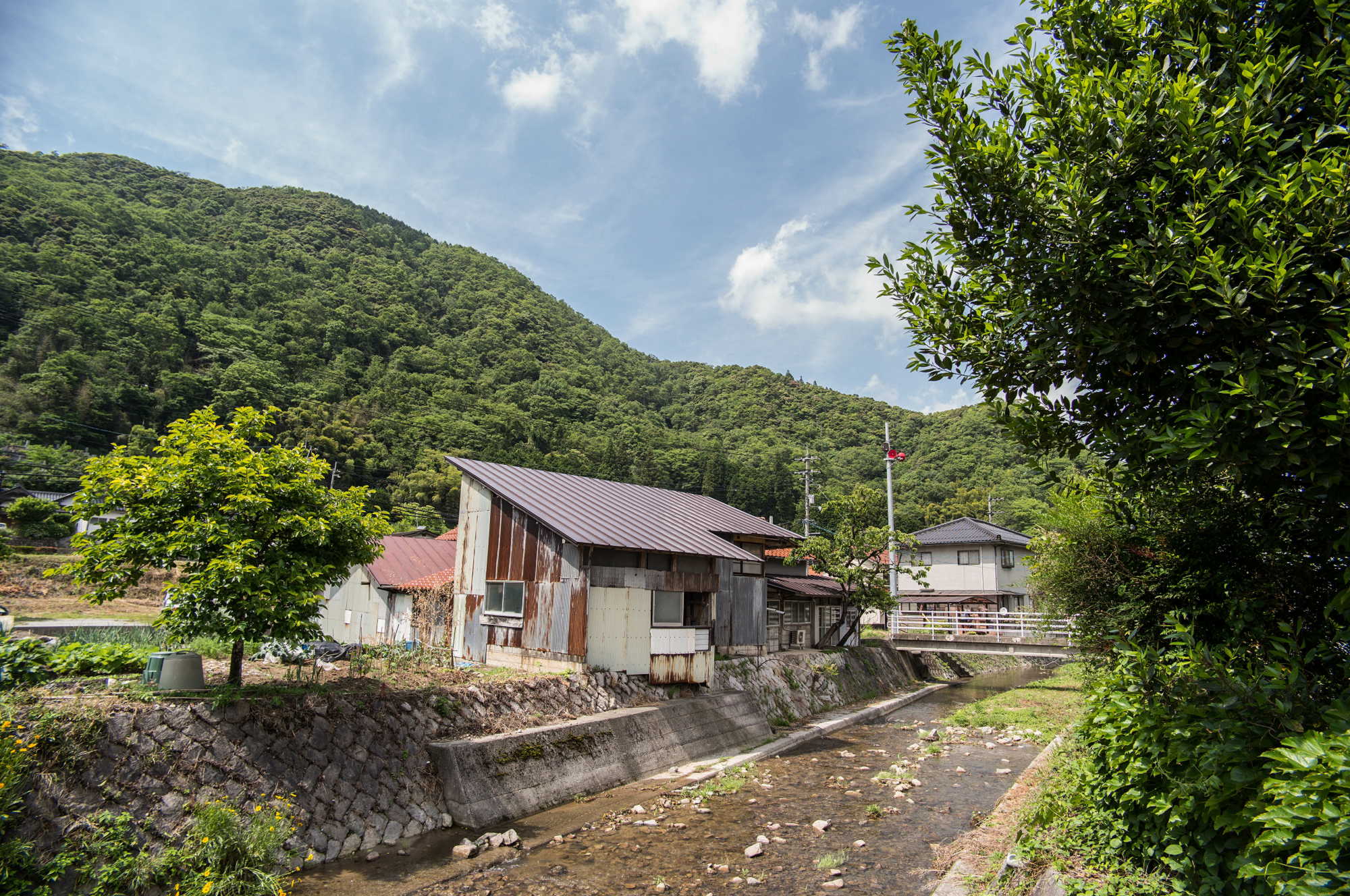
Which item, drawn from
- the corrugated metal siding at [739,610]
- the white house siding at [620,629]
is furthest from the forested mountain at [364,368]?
the white house siding at [620,629]

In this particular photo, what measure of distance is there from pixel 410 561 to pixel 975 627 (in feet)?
97.0

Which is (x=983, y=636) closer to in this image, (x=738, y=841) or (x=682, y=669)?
(x=682, y=669)

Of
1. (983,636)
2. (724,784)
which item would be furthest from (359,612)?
(983,636)

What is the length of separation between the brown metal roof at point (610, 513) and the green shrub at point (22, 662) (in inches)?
383

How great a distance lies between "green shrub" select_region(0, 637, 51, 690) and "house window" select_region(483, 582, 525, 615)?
33.9 ft

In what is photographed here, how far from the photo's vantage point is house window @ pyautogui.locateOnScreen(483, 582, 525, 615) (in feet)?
61.9

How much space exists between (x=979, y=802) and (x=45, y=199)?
93.6 metres

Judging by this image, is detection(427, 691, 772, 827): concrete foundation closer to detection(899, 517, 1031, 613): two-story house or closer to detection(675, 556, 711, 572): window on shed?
detection(675, 556, 711, 572): window on shed

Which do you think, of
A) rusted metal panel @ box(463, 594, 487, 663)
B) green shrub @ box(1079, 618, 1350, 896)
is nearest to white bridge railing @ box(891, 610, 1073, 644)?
rusted metal panel @ box(463, 594, 487, 663)

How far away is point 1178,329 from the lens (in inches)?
189

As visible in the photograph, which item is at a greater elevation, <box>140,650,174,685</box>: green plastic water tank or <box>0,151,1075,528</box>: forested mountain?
<box>0,151,1075,528</box>: forested mountain

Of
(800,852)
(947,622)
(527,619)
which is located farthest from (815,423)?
(800,852)

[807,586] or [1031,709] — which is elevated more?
[807,586]

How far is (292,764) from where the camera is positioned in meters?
10.1
